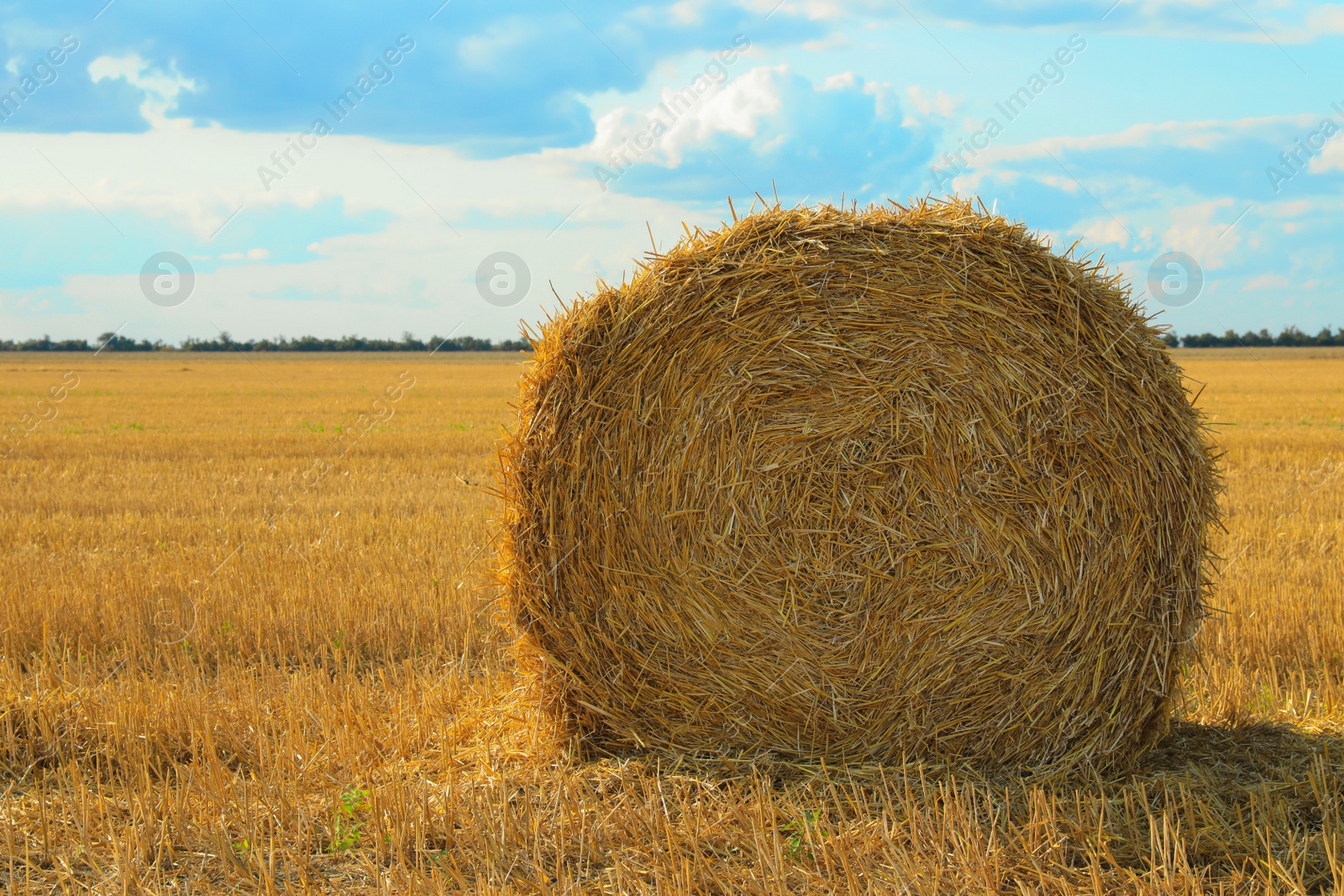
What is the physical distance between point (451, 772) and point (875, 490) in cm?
207

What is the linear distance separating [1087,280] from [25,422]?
23.2m

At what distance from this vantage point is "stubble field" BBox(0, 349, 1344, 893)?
3.54 metres

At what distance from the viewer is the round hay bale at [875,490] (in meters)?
4.28

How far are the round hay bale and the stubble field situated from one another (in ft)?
1.04

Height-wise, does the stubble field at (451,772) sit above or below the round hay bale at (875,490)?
below

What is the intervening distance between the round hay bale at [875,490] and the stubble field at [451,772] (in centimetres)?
32

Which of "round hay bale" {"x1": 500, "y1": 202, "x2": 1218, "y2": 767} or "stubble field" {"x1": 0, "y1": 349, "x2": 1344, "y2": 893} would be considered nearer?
"stubble field" {"x1": 0, "y1": 349, "x2": 1344, "y2": 893}

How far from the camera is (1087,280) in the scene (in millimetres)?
4363

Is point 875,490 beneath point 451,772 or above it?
above

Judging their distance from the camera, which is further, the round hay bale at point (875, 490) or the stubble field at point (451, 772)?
the round hay bale at point (875, 490)

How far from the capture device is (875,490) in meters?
4.28

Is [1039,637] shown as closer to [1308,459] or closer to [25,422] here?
[1308,459]

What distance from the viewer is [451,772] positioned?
4.32 m

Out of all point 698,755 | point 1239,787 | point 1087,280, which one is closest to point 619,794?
point 698,755
